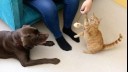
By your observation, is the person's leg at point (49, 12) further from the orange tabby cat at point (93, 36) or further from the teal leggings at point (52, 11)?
the orange tabby cat at point (93, 36)

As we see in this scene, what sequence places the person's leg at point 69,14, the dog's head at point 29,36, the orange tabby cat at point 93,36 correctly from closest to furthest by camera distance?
1. the dog's head at point 29,36
2. the orange tabby cat at point 93,36
3. the person's leg at point 69,14

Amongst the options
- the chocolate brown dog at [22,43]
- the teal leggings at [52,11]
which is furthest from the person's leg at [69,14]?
the chocolate brown dog at [22,43]

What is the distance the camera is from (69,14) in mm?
1824

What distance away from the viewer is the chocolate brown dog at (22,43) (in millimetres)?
1594

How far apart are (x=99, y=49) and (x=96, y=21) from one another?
0.70 ft

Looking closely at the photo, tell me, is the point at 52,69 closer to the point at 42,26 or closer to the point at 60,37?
the point at 60,37

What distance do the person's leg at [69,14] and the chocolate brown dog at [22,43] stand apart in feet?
0.86

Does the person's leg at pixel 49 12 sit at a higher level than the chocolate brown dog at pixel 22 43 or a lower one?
higher

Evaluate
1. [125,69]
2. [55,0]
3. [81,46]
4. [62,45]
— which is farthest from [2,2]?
[125,69]

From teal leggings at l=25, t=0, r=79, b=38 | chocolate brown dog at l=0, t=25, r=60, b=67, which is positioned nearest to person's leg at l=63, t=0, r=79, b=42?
teal leggings at l=25, t=0, r=79, b=38

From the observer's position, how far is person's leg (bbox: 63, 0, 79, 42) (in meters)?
1.79

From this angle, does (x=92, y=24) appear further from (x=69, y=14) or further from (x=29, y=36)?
(x=29, y=36)

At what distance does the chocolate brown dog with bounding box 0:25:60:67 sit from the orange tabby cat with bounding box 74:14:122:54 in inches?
9.7

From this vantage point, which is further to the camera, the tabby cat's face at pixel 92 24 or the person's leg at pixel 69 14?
the person's leg at pixel 69 14
